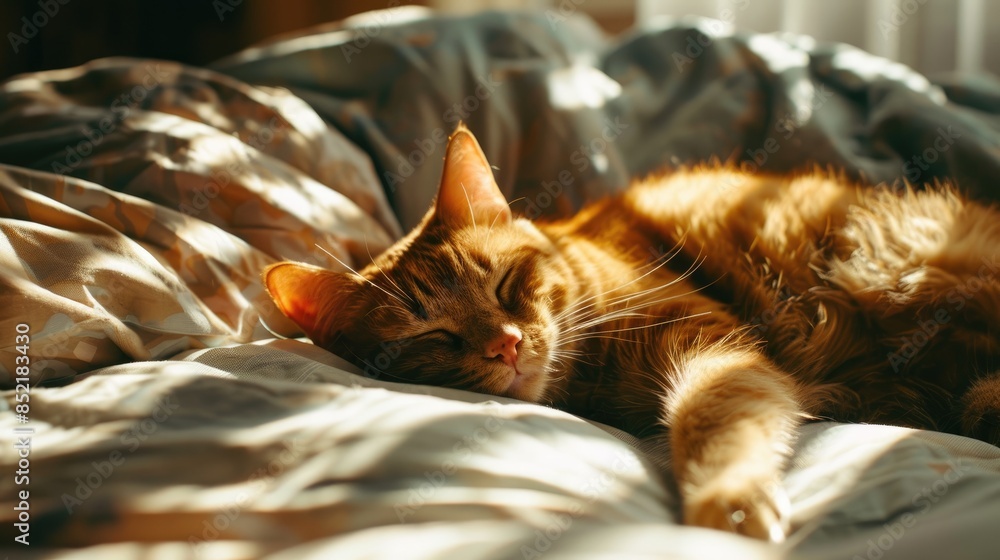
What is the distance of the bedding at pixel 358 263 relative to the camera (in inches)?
32.3

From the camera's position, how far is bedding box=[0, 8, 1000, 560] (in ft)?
2.69

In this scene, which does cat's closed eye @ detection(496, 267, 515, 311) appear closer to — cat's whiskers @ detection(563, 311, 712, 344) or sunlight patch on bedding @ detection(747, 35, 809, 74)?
cat's whiskers @ detection(563, 311, 712, 344)

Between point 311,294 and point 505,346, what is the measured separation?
0.43 metres

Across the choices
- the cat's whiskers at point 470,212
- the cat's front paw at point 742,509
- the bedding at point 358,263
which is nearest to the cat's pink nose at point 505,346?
the bedding at point 358,263

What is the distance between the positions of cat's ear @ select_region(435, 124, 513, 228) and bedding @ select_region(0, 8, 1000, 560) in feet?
0.99

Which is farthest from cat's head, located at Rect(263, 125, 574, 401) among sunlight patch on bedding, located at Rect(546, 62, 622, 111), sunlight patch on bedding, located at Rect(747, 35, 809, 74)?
sunlight patch on bedding, located at Rect(747, 35, 809, 74)

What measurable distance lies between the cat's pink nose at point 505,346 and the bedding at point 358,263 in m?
0.11

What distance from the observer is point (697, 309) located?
1.51 meters

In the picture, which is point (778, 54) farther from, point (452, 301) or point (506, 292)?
point (452, 301)

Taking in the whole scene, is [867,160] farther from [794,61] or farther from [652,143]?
[652,143]

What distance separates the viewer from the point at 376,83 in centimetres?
209

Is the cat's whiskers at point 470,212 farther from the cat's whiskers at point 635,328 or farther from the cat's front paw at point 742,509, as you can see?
the cat's front paw at point 742,509

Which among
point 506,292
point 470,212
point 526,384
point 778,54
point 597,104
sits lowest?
point 526,384

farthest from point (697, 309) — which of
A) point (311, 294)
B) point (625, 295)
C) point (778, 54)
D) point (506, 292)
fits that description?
point (778, 54)
